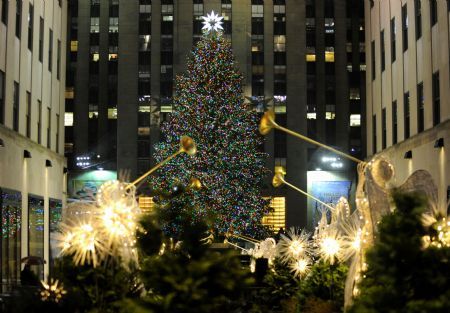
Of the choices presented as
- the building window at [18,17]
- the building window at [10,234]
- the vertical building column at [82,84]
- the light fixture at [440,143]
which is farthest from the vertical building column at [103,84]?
the light fixture at [440,143]

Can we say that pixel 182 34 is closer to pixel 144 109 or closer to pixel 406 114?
pixel 144 109

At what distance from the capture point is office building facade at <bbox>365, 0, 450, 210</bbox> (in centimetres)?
3381

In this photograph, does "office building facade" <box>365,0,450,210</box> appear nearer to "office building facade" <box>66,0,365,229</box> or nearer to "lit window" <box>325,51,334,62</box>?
"office building facade" <box>66,0,365,229</box>

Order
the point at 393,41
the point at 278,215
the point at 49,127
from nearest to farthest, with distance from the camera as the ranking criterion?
1. the point at 49,127
2. the point at 393,41
3. the point at 278,215

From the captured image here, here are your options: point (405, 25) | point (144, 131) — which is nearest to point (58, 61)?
point (405, 25)

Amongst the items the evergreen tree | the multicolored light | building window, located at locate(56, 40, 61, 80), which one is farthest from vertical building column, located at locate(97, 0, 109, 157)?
the evergreen tree

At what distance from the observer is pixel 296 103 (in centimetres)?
7725

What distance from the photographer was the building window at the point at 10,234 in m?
32.3

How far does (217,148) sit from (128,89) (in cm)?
2585

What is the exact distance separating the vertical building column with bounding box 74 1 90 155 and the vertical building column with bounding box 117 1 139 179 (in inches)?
137

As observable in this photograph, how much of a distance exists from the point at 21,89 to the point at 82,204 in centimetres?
2060

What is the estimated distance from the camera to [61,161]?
4694cm

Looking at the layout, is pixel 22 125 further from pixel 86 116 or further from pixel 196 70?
pixel 86 116

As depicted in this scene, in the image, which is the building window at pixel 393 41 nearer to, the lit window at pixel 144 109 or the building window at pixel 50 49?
the building window at pixel 50 49
